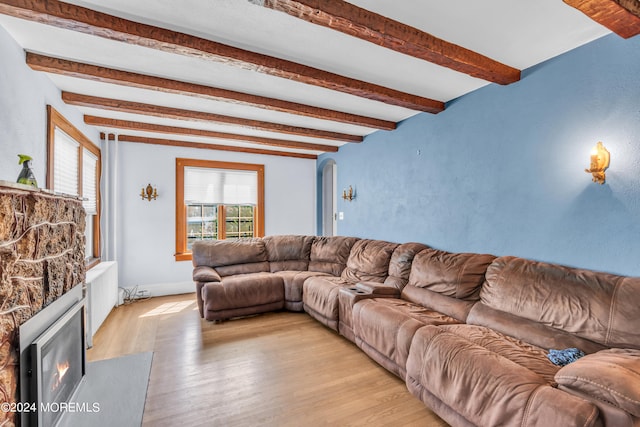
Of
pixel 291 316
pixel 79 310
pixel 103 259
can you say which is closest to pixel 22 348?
pixel 79 310

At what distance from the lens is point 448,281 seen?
290 cm

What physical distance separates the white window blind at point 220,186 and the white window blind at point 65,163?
1718 millimetres

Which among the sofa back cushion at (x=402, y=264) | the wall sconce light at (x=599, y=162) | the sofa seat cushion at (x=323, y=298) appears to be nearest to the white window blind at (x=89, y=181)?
the sofa seat cushion at (x=323, y=298)

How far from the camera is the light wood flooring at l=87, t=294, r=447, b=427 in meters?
2.04

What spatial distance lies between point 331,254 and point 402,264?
1.39m

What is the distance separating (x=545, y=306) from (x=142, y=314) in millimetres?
4496

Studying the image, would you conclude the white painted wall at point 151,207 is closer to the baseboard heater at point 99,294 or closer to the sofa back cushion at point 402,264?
the baseboard heater at point 99,294

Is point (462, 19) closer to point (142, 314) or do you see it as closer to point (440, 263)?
point (440, 263)

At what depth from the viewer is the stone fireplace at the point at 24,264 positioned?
129cm

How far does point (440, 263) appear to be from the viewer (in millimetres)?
3078

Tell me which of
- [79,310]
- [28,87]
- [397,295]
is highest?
[28,87]

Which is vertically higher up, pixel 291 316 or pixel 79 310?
pixel 79 310

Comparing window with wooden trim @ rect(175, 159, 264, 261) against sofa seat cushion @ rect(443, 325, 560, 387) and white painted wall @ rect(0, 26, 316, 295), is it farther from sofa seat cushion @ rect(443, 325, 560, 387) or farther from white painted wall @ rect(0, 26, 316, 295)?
sofa seat cushion @ rect(443, 325, 560, 387)

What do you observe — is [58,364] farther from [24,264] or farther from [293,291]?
[293,291]
